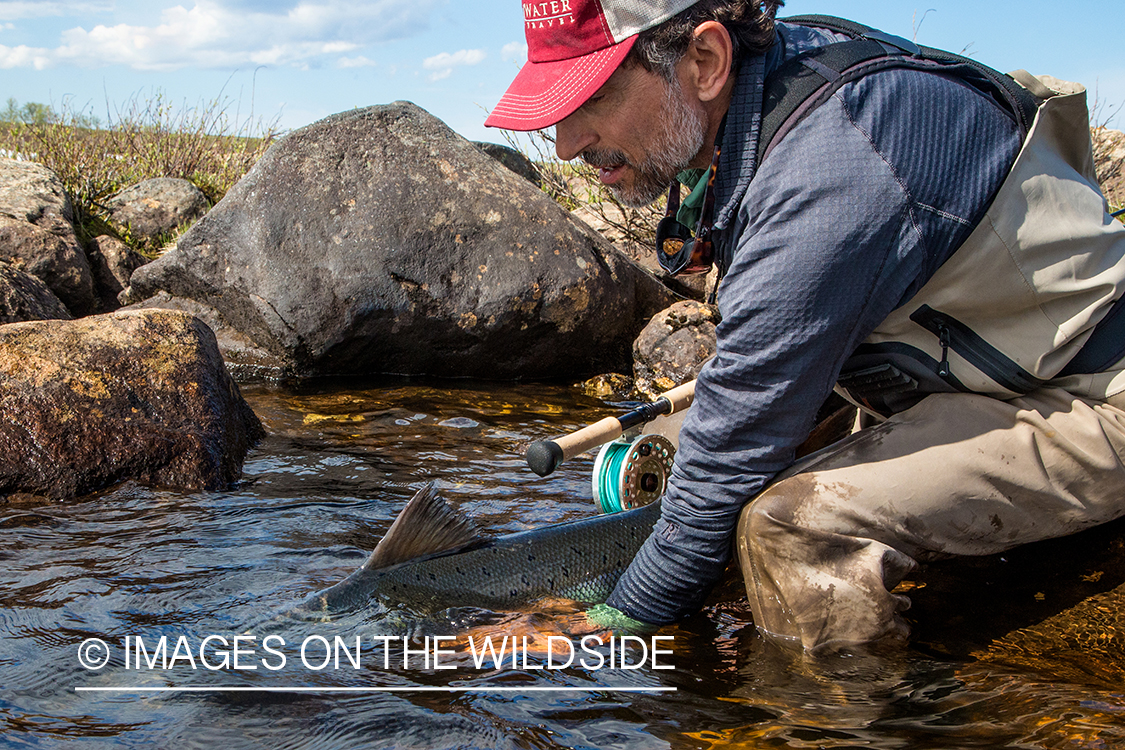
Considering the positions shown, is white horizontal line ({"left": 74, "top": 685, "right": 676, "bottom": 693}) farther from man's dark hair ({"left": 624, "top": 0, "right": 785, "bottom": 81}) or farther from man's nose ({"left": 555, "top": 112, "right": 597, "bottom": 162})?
man's dark hair ({"left": 624, "top": 0, "right": 785, "bottom": 81})

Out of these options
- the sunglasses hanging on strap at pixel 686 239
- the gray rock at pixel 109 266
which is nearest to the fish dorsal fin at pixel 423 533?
the sunglasses hanging on strap at pixel 686 239

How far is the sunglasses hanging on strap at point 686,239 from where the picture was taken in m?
2.91

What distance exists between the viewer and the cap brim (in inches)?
107

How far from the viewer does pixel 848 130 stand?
247 centimetres

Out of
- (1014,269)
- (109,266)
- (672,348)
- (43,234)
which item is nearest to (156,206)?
(109,266)

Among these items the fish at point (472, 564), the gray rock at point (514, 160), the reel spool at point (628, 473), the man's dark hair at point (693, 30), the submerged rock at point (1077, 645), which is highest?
the gray rock at point (514, 160)

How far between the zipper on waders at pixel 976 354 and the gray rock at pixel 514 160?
1123 centimetres

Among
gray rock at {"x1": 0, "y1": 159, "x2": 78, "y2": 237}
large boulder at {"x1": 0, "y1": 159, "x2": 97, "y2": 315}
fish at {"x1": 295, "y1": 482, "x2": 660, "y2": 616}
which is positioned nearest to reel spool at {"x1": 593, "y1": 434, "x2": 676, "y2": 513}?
fish at {"x1": 295, "y1": 482, "x2": 660, "y2": 616}

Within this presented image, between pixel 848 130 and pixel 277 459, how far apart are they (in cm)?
407

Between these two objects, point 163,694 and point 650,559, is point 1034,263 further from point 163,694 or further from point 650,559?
point 163,694

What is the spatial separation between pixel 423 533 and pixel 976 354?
1973 mm

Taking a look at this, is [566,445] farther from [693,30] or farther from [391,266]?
[391,266]

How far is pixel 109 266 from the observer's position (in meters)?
10.9

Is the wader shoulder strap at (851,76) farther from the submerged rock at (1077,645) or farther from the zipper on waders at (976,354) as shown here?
the submerged rock at (1077,645)
